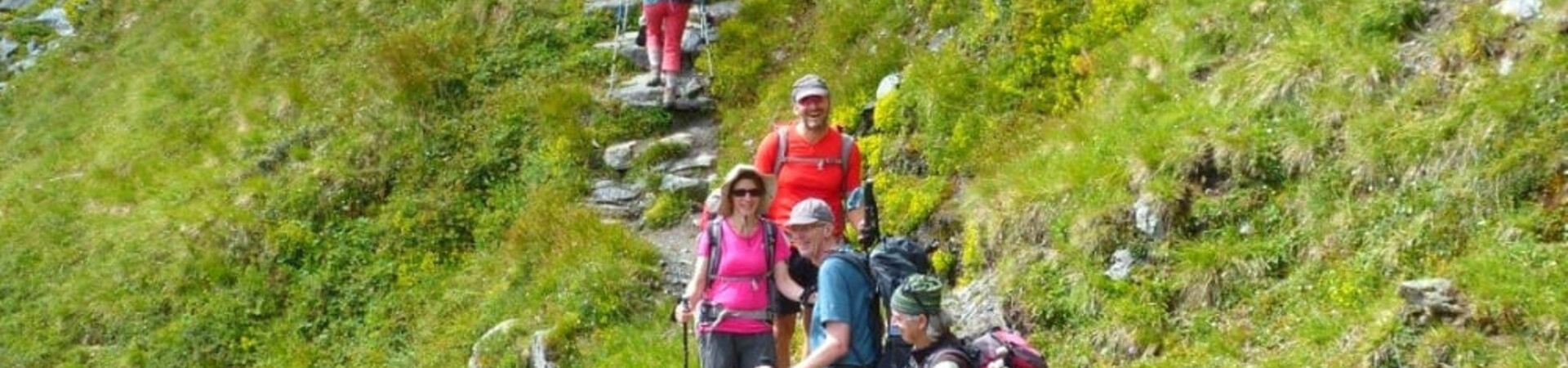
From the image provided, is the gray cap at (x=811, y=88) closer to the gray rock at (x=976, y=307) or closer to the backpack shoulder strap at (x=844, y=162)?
the backpack shoulder strap at (x=844, y=162)

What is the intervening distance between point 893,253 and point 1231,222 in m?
3.04

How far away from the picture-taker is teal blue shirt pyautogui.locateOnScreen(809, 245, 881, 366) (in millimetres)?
6051

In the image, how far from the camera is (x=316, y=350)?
13.5 meters

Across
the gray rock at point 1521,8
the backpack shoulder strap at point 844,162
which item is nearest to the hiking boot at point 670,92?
the backpack shoulder strap at point 844,162

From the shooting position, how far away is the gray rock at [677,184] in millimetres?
13852

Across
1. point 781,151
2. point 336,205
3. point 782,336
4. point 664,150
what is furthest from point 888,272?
point 336,205

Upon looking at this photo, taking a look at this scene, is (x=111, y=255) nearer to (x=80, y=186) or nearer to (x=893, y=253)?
(x=80, y=186)

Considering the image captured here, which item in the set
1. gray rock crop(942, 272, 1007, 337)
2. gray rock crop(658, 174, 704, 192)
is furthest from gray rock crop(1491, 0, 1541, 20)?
gray rock crop(658, 174, 704, 192)

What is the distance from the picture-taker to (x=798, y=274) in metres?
7.54

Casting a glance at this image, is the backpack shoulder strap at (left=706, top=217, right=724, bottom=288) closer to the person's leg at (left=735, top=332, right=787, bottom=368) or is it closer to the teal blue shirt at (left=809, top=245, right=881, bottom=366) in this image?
the person's leg at (left=735, top=332, right=787, bottom=368)

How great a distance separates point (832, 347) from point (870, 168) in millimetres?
6204

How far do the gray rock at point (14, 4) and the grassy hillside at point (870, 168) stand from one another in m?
3.13

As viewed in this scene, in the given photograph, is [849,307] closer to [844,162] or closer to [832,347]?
[832,347]

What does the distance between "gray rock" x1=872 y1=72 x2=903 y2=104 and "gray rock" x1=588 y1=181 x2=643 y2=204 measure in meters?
2.60
